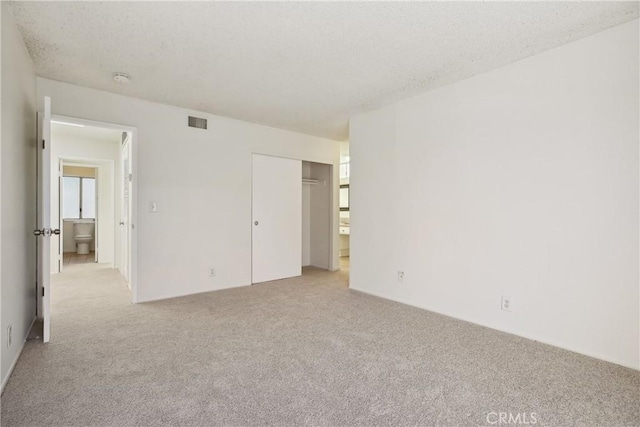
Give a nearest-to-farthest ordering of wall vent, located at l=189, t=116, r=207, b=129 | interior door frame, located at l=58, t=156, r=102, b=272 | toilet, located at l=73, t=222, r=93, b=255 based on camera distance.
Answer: wall vent, located at l=189, t=116, r=207, b=129, interior door frame, located at l=58, t=156, r=102, b=272, toilet, located at l=73, t=222, r=93, b=255

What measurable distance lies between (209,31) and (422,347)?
2.90 m

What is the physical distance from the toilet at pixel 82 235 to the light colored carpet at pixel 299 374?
5256mm

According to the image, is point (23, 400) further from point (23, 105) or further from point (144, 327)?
point (23, 105)

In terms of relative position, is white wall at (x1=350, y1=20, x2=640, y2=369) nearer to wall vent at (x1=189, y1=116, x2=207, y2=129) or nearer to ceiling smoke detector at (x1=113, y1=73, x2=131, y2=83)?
wall vent at (x1=189, y1=116, x2=207, y2=129)

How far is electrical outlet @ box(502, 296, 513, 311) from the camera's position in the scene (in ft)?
9.48

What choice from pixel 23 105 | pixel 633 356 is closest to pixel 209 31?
pixel 23 105

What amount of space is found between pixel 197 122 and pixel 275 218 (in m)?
1.76

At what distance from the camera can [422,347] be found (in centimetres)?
260

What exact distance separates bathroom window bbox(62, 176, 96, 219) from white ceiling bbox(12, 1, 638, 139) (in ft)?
19.6

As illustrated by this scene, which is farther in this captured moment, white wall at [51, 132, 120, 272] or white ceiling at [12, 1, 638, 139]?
white wall at [51, 132, 120, 272]

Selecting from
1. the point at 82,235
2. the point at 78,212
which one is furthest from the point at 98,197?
the point at 78,212

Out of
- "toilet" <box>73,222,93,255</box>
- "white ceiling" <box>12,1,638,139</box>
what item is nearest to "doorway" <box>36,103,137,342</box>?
"toilet" <box>73,222,93,255</box>

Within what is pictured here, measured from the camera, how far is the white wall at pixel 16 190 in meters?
2.02

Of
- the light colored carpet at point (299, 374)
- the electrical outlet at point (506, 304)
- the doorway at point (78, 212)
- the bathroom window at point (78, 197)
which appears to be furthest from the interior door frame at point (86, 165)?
the electrical outlet at point (506, 304)
